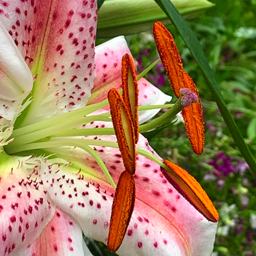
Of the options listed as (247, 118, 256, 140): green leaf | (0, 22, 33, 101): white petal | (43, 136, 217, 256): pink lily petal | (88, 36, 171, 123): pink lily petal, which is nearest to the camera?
(0, 22, 33, 101): white petal

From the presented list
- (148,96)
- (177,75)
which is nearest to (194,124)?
(177,75)

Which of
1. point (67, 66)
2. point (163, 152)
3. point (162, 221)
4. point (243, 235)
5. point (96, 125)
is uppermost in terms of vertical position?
point (67, 66)

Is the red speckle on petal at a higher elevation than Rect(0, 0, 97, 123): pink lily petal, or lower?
lower

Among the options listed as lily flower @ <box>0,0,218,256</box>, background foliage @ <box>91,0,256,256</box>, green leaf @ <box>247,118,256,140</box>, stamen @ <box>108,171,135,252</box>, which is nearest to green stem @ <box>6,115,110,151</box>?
lily flower @ <box>0,0,218,256</box>

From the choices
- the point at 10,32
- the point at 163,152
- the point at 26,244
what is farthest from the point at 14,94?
the point at 163,152

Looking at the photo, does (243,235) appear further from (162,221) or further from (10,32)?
(10,32)

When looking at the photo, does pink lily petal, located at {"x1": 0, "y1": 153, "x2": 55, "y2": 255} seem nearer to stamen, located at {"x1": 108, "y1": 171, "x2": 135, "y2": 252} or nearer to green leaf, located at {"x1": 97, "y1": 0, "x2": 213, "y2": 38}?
stamen, located at {"x1": 108, "y1": 171, "x2": 135, "y2": 252}

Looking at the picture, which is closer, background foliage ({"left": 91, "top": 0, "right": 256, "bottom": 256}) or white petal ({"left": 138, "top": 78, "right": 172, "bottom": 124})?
white petal ({"left": 138, "top": 78, "right": 172, "bottom": 124})
